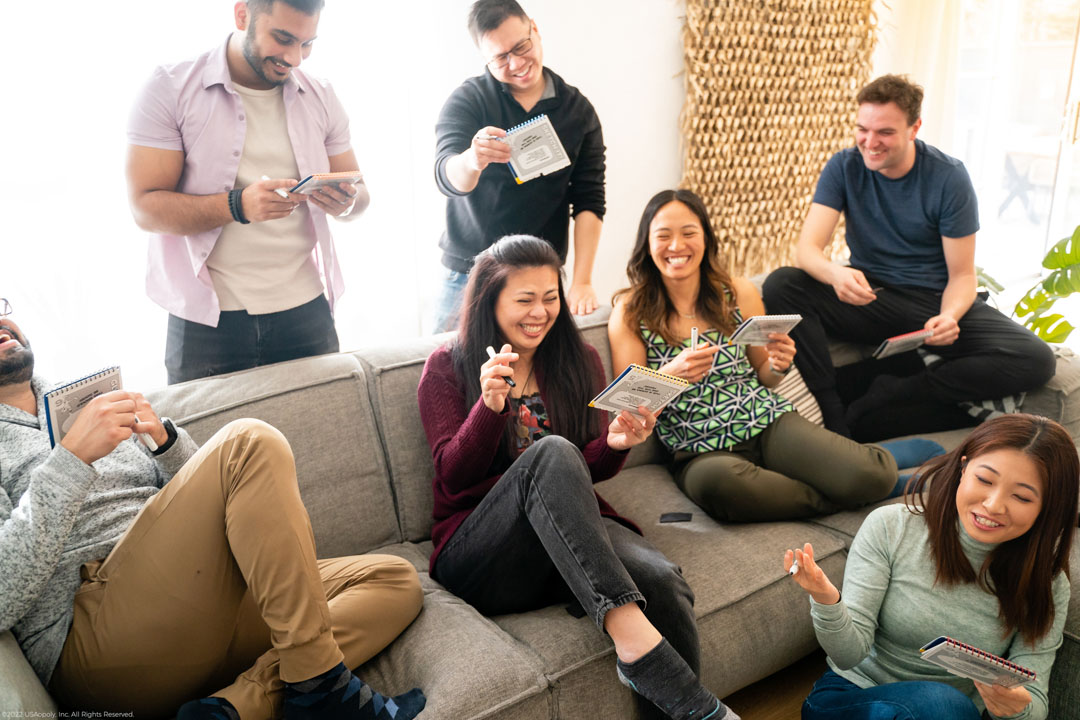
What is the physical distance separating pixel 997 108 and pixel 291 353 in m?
4.38

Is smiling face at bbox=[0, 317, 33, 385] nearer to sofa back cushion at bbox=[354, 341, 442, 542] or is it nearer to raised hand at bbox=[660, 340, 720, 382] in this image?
sofa back cushion at bbox=[354, 341, 442, 542]

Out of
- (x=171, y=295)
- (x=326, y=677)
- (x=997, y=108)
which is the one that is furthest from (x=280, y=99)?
(x=997, y=108)

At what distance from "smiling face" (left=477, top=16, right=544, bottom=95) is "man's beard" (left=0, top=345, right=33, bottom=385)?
1.44 meters

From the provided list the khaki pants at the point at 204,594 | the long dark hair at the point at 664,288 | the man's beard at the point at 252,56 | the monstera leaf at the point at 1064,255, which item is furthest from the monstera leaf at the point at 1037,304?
the khaki pants at the point at 204,594

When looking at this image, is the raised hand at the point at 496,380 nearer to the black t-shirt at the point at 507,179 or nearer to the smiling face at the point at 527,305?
the smiling face at the point at 527,305

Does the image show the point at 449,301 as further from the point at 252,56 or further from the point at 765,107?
the point at 765,107

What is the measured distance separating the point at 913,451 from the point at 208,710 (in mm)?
1991

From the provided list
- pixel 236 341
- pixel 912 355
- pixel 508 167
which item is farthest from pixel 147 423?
pixel 912 355

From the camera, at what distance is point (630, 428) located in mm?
1838

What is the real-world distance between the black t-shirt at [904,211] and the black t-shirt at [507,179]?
87cm

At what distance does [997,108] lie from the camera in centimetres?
471

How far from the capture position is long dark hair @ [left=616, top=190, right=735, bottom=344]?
7.61 feet

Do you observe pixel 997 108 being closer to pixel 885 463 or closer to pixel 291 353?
pixel 885 463

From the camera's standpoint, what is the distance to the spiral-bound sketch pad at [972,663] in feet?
4.35
